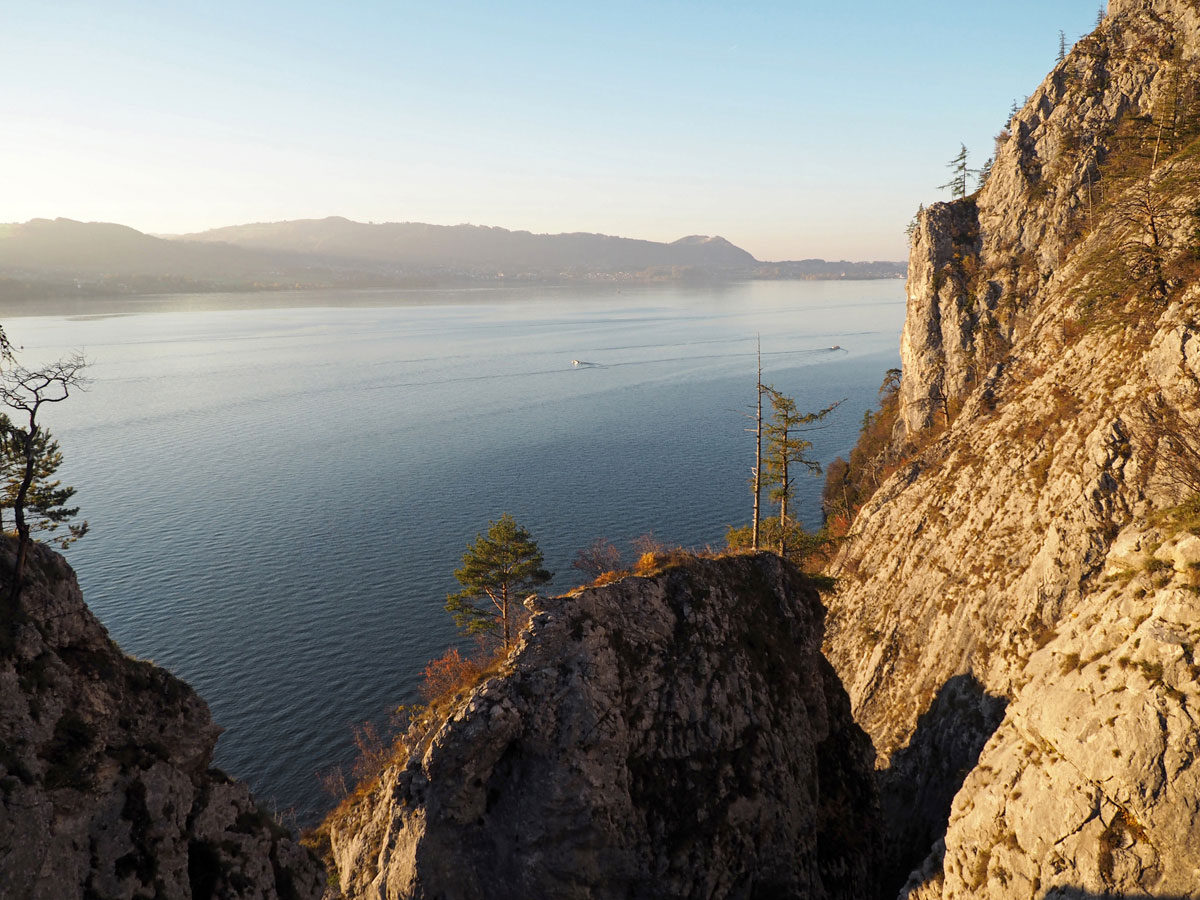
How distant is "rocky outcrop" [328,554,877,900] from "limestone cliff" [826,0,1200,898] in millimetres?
4308

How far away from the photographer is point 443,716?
2025 centimetres

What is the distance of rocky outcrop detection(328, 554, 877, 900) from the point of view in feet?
58.1

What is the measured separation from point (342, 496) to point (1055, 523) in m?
78.4

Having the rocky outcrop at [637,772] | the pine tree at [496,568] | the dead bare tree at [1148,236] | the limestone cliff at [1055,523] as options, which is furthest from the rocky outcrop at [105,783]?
the dead bare tree at [1148,236]

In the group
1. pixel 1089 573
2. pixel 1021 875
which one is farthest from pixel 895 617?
pixel 1021 875

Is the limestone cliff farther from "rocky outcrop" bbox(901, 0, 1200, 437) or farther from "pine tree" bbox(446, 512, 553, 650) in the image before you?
"pine tree" bbox(446, 512, 553, 650)

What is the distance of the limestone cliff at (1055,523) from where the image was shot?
1492 centimetres

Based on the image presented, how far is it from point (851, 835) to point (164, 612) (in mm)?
59276

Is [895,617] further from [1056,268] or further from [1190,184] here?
[1056,268]

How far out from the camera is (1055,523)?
26.2 m

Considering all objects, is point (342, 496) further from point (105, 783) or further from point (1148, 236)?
point (1148, 236)

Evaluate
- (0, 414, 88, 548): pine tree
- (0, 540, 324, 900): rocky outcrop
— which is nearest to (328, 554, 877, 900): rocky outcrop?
(0, 540, 324, 900): rocky outcrop

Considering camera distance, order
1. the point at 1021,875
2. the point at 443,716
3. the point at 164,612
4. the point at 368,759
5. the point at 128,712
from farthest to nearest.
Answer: the point at 164,612 < the point at 368,759 < the point at 443,716 < the point at 128,712 < the point at 1021,875

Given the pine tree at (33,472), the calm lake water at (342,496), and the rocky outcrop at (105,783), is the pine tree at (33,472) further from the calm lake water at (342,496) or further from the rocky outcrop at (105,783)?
the calm lake water at (342,496)
